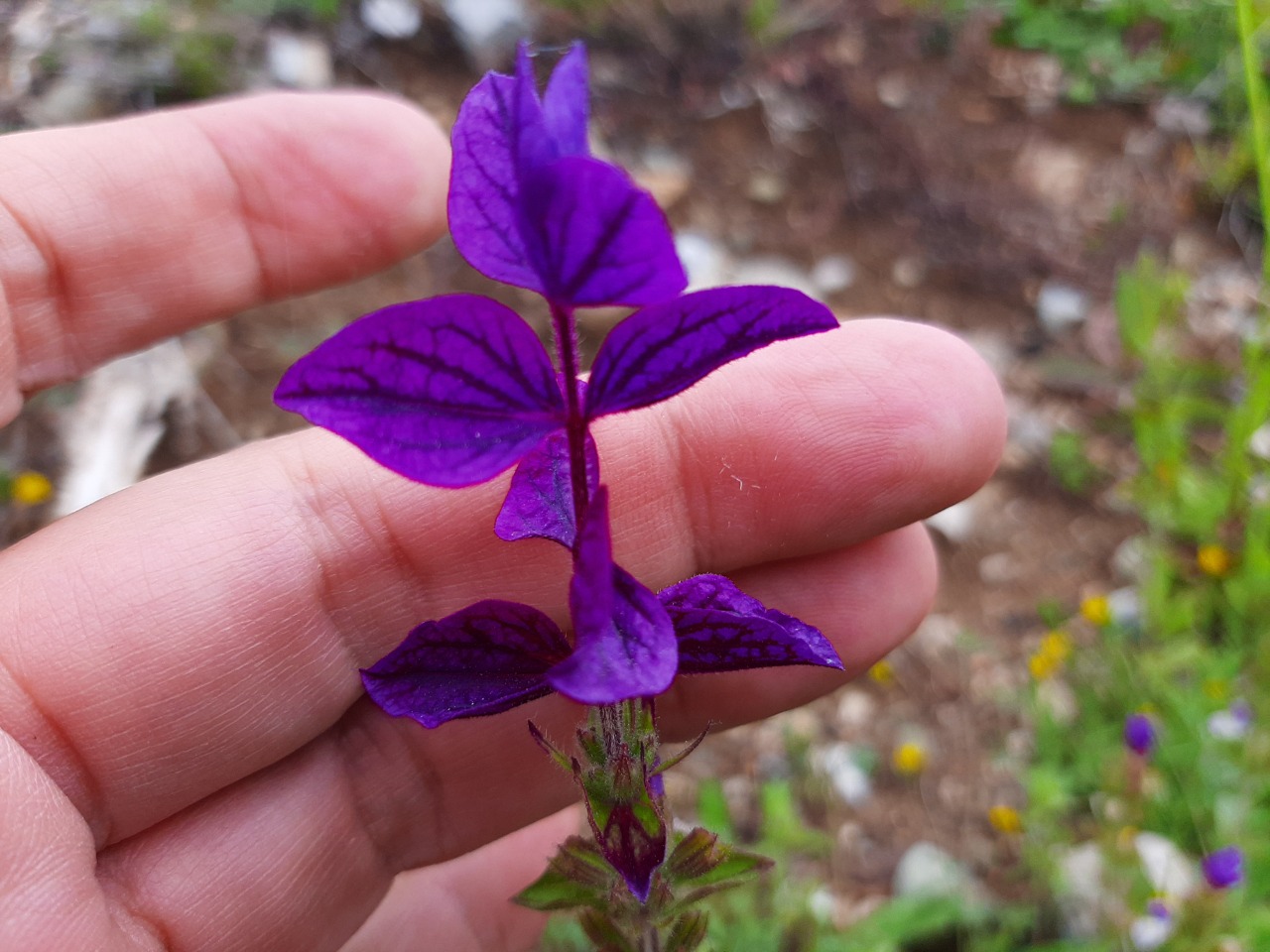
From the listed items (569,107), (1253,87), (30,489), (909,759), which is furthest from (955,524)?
(30,489)

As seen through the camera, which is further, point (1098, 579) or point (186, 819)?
point (1098, 579)

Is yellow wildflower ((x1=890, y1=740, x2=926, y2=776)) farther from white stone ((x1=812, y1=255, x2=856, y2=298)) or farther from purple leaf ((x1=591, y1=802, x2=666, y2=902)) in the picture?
purple leaf ((x1=591, y1=802, x2=666, y2=902))

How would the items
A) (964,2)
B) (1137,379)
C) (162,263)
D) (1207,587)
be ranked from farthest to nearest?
1. (964,2)
2. (1137,379)
3. (1207,587)
4. (162,263)

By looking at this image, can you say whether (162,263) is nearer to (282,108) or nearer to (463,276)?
(282,108)

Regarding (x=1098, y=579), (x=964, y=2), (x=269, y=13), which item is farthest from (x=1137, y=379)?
(x=269, y=13)

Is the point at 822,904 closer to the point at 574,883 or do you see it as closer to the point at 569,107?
the point at 574,883

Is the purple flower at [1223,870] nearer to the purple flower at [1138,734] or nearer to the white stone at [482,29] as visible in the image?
the purple flower at [1138,734]

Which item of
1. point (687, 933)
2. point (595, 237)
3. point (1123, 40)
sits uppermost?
point (595, 237)

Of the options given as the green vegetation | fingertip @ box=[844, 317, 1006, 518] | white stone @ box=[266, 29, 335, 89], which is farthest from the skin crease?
the green vegetation
